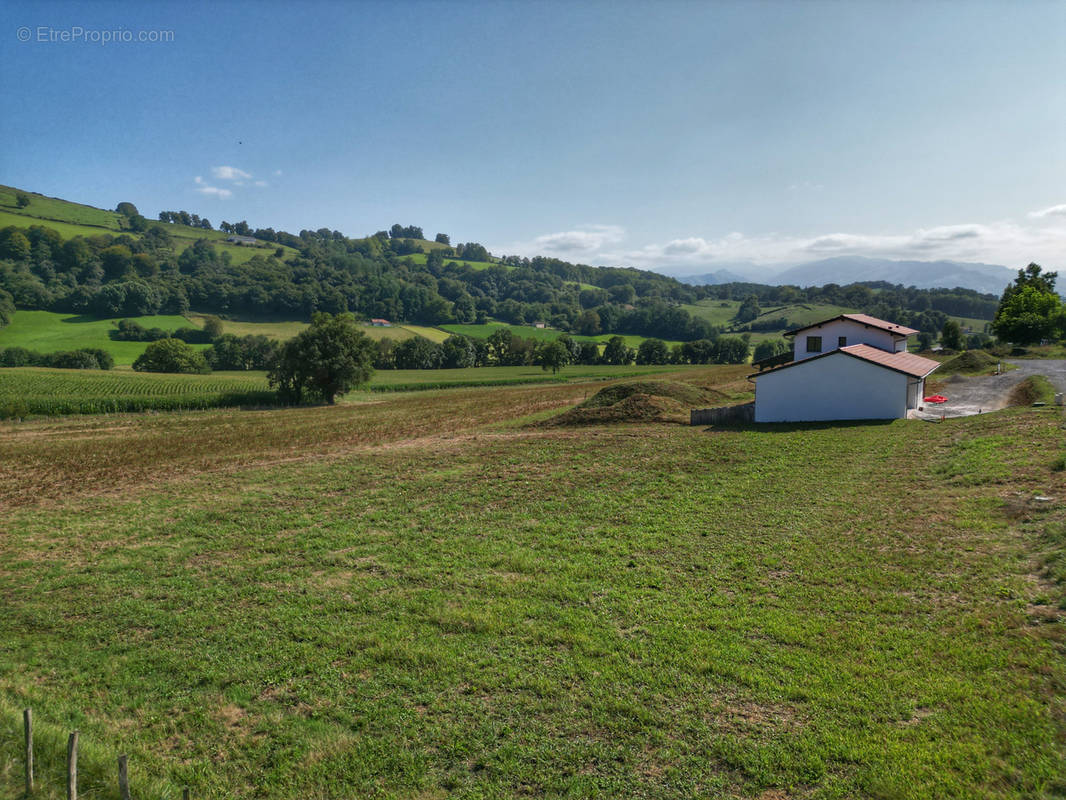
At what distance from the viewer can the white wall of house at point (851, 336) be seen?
1665 inches

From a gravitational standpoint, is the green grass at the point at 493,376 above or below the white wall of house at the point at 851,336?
below

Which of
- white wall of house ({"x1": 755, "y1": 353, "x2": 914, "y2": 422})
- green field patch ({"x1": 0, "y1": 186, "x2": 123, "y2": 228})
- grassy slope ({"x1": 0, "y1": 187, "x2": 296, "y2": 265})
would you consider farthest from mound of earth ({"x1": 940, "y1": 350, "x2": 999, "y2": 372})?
green field patch ({"x1": 0, "y1": 186, "x2": 123, "y2": 228})

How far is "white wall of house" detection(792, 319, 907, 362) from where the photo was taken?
42281mm

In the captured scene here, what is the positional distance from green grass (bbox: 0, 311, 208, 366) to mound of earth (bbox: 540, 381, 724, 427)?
297 ft

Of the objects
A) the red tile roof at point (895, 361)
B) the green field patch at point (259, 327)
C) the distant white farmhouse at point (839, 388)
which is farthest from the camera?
the green field patch at point (259, 327)

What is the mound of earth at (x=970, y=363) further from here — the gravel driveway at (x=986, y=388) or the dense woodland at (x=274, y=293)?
the dense woodland at (x=274, y=293)

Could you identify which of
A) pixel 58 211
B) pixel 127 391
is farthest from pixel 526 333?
pixel 58 211

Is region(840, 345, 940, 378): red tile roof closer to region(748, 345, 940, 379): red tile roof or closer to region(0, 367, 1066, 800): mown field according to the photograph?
region(748, 345, 940, 379): red tile roof

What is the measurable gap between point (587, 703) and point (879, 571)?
764 cm

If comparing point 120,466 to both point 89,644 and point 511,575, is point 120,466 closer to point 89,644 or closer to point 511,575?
point 89,644

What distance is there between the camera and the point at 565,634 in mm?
9305

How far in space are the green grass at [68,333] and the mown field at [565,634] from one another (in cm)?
9304

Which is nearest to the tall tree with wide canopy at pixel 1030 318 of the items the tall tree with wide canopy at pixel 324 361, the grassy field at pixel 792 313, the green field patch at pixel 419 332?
the grassy field at pixel 792 313

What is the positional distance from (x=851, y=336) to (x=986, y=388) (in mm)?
9553
